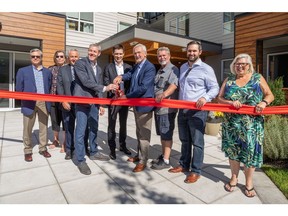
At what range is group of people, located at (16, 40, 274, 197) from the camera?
286cm

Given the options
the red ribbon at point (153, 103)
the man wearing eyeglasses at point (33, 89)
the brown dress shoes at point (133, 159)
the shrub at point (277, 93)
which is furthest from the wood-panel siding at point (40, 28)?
the shrub at point (277, 93)

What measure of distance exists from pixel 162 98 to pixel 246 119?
1.17 m

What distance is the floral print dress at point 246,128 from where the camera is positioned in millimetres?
2814

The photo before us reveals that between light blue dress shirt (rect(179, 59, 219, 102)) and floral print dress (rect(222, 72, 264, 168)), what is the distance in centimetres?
24

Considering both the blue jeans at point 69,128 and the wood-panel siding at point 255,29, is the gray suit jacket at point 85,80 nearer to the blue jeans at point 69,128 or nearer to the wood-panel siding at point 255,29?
the blue jeans at point 69,128

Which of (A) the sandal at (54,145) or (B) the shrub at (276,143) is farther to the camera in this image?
(A) the sandal at (54,145)

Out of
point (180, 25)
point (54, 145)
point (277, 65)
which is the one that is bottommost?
point (54, 145)

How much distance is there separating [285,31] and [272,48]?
3.74 metres

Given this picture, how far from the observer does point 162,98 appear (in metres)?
3.28

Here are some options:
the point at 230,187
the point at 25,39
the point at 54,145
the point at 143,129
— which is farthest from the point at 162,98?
the point at 25,39

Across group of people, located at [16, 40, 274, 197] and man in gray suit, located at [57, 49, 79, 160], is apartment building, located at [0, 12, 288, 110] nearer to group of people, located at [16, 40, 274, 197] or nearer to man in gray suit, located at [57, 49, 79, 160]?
man in gray suit, located at [57, 49, 79, 160]

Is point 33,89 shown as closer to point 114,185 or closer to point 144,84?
point 144,84

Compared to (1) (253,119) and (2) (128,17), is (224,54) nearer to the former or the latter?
(2) (128,17)

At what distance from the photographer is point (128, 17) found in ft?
53.7
